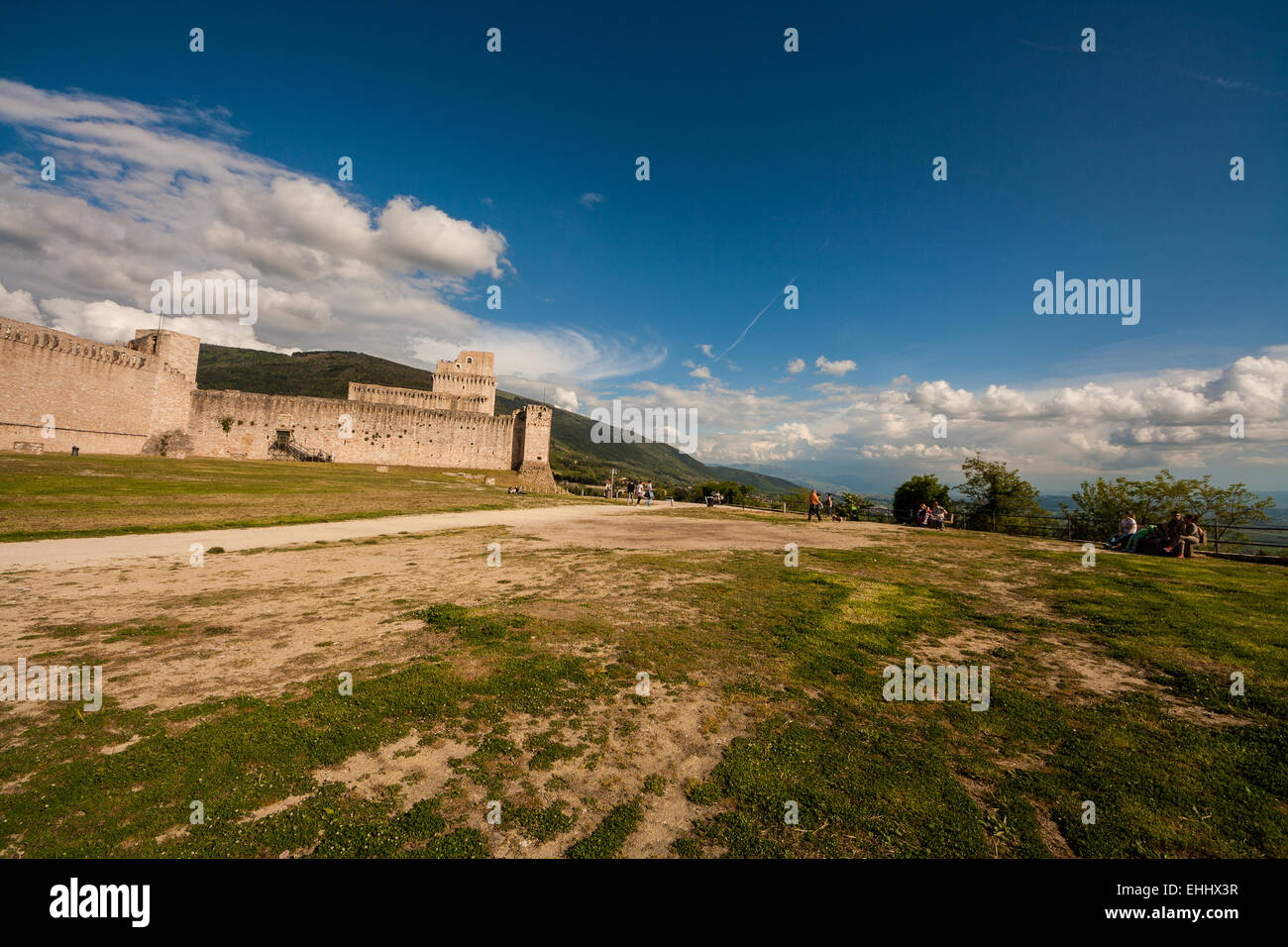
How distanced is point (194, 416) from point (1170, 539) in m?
74.5

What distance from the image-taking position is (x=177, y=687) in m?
5.54

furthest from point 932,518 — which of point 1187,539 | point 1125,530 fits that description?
point 1187,539

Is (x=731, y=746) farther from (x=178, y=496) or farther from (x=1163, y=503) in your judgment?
(x=1163, y=503)

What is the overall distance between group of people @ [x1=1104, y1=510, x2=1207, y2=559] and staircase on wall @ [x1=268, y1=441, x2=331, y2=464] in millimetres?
66878

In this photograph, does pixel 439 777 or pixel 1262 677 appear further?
pixel 1262 677

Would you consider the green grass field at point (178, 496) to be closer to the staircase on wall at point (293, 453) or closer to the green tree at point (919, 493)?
the staircase on wall at point (293, 453)

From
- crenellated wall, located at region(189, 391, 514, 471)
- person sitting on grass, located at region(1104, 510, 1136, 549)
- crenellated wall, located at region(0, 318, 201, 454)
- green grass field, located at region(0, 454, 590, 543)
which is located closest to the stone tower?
crenellated wall, located at region(189, 391, 514, 471)

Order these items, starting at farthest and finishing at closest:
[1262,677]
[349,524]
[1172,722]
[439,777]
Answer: [349,524]
[1262,677]
[1172,722]
[439,777]

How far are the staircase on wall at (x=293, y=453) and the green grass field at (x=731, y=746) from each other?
55.9 metres

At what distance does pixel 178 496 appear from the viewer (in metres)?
23.9

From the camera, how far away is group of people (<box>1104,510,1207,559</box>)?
668 inches
